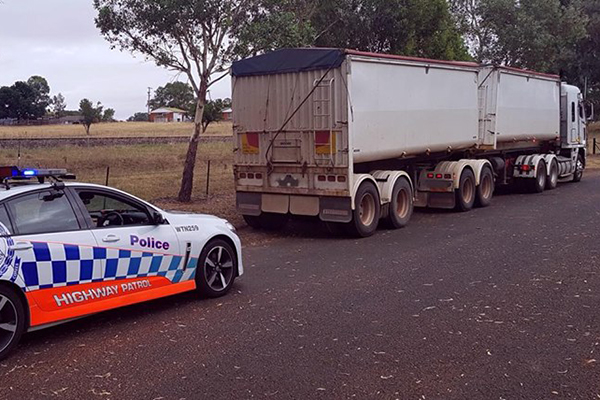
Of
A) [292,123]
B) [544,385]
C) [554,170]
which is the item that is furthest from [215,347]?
[554,170]

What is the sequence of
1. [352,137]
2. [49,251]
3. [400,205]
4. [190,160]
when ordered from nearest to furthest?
[49,251], [352,137], [400,205], [190,160]

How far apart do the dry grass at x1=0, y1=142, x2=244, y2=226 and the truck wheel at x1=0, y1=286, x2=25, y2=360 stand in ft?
26.7

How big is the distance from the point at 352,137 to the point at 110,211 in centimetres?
545

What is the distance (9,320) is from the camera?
18.6 feet

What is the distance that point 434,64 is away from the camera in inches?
558

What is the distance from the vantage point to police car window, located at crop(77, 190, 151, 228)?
6.70 metres

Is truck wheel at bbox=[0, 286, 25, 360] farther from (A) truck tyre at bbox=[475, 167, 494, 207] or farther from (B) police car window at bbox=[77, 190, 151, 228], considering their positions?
(A) truck tyre at bbox=[475, 167, 494, 207]

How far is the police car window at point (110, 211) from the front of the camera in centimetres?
670

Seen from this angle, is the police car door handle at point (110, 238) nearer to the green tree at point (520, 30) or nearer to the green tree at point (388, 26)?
the green tree at point (388, 26)

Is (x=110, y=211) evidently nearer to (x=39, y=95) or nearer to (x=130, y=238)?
(x=130, y=238)

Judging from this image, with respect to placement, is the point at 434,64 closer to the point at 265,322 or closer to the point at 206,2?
the point at 206,2

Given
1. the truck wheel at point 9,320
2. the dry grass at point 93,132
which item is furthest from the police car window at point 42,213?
the dry grass at point 93,132

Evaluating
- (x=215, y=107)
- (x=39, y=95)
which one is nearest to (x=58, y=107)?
(x=39, y=95)

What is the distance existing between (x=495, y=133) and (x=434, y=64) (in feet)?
11.6
